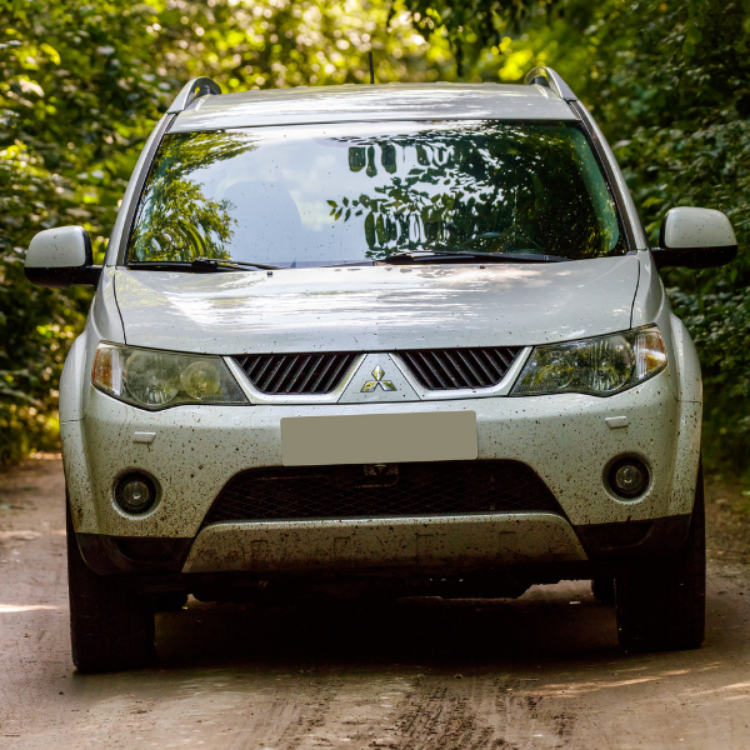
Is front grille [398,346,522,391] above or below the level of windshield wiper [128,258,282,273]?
below

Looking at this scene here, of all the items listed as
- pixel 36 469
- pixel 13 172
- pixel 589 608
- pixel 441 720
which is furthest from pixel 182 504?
pixel 36 469

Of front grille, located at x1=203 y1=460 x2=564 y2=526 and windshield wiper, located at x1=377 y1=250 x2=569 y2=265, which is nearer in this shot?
Result: front grille, located at x1=203 y1=460 x2=564 y2=526

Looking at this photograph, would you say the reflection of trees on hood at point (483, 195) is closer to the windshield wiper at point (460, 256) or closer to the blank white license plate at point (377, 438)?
the windshield wiper at point (460, 256)

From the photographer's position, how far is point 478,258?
4430 millimetres

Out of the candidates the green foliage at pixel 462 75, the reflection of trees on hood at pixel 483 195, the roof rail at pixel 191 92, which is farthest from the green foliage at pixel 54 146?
the reflection of trees on hood at pixel 483 195

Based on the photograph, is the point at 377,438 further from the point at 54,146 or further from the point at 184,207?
the point at 54,146

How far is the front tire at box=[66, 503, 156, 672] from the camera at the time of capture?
4.22m

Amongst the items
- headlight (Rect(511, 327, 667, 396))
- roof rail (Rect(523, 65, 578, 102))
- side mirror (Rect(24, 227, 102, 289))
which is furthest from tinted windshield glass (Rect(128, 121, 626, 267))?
headlight (Rect(511, 327, 667, 396))

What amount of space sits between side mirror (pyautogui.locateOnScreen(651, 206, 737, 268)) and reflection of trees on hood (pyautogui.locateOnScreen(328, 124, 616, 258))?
222 mm

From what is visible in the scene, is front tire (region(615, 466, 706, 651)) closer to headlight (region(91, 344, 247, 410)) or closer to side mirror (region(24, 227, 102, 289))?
headlight (region(91, 344, 247, 410))

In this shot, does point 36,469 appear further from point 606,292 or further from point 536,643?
point 606,292

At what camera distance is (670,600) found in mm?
4254

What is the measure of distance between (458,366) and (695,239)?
4.13ft

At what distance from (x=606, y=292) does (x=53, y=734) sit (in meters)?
2.07
